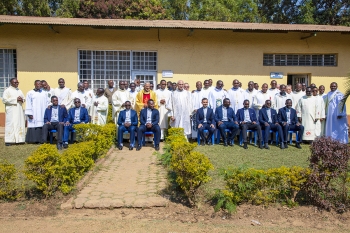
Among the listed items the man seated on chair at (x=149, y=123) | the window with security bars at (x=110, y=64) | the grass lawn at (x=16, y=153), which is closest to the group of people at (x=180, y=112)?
the man seated on chair at (x=149, y=123)

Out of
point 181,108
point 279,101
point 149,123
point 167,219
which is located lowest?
point 167,219

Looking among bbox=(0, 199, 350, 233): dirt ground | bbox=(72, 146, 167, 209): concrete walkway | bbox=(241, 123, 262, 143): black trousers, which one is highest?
bbox=(241, 123, 262, 143): black trousers

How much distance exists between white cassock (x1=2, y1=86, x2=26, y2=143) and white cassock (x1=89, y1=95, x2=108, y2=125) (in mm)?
2042

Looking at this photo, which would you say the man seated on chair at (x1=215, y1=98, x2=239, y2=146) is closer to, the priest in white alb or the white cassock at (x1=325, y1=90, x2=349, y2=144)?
the white cassock at (x1=325, y1=90, x2=349, y2=144)

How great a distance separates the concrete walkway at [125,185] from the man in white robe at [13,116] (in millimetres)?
3357

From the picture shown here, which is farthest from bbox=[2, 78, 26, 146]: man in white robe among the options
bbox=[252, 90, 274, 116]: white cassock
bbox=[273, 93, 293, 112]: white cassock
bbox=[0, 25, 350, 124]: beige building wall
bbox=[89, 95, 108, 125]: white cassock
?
bbox=[273, 93, 293, 112]: white cassock

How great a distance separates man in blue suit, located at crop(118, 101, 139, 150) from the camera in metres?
8.62

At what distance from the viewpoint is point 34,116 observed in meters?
9.28

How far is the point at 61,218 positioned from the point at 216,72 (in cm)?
928

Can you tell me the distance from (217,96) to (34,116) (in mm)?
5616

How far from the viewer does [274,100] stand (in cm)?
1005

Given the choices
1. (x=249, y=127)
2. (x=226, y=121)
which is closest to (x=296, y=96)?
(x=249, y=127)

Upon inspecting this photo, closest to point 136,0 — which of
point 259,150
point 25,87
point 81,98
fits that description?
point 25,87

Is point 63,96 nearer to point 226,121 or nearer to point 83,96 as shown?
point 83,96
